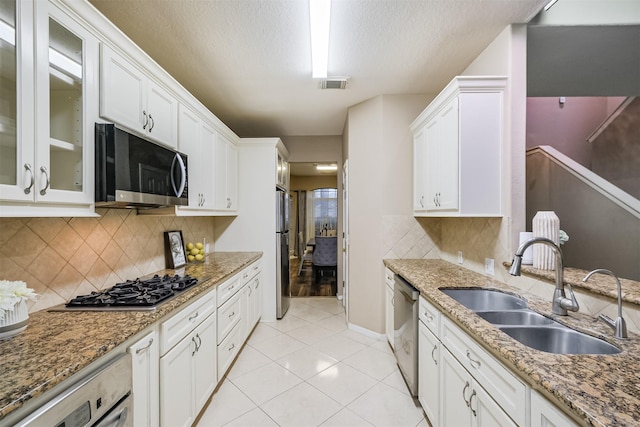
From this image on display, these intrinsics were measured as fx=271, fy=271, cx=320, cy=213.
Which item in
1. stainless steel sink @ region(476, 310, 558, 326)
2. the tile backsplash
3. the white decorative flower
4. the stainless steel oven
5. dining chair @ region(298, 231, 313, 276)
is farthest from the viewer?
dining chair @ region(298, 231, 313, 276)

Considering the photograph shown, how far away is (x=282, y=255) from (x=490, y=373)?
2926 mm

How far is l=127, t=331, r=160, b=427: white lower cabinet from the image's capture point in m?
1.21

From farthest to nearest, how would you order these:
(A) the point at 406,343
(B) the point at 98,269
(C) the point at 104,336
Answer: (A) the point at 406,343
(B) the point at 98,269
(C) the point at 104,336

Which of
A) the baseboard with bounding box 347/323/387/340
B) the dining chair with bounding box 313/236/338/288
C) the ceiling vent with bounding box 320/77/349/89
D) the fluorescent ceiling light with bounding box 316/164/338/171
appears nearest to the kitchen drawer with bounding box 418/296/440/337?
the baseboard with bounding box 347/323/387/340

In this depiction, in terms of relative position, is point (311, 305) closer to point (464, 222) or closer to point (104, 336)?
point (464, 222)

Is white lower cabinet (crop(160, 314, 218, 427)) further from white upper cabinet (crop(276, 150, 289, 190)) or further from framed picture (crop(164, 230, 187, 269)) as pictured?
white upper cabinet (crop(276, 150, 289, 190))

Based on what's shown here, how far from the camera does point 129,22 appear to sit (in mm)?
1877

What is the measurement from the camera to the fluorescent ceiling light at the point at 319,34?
171 cm

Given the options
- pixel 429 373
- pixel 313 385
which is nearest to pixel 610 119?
pixel 429 373

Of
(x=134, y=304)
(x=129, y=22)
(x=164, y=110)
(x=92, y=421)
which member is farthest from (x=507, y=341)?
(x=129, y=22)

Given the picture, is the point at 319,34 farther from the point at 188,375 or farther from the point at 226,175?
the point at 188,375

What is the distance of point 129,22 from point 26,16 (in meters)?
1.04

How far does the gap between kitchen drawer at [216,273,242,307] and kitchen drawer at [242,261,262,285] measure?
139 mm

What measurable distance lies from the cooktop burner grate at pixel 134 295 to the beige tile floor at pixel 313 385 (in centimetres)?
97
